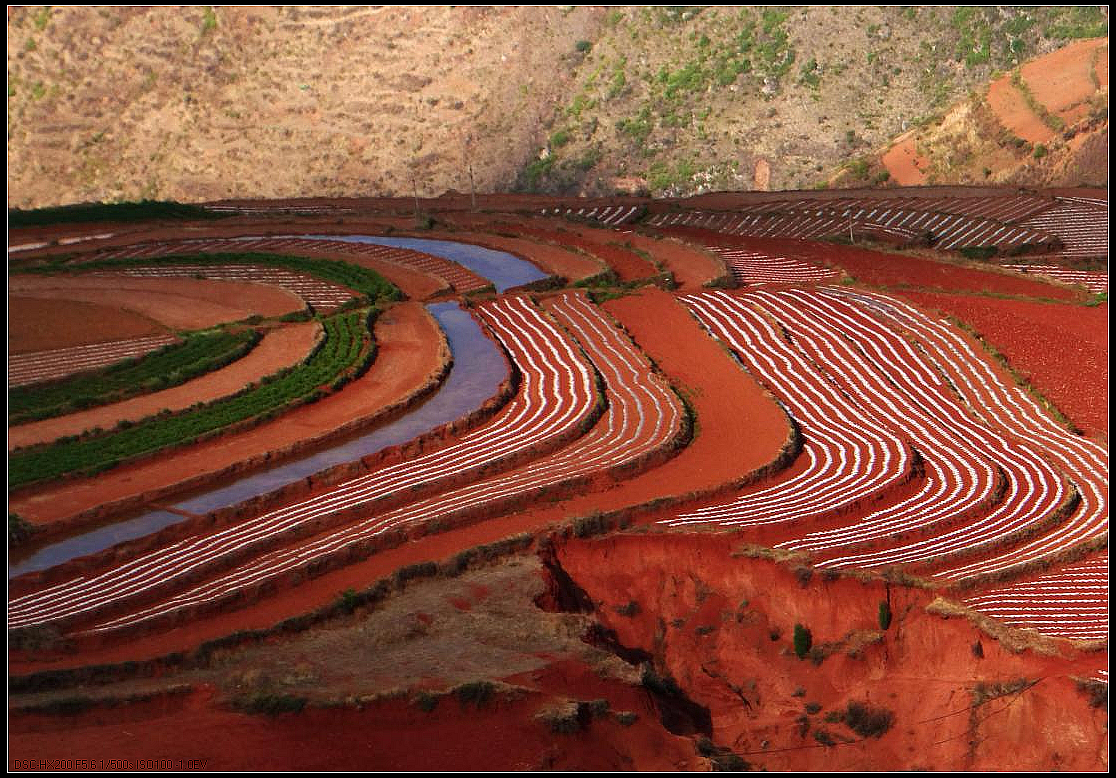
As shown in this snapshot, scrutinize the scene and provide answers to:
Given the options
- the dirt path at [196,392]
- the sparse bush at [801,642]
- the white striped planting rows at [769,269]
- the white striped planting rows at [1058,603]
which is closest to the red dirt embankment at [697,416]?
the white striped planting rows at [769,269]

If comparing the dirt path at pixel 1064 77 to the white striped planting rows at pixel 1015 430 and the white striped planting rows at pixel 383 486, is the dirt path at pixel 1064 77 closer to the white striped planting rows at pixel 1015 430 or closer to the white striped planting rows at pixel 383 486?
the white striped planting rows at pixel 1015 430

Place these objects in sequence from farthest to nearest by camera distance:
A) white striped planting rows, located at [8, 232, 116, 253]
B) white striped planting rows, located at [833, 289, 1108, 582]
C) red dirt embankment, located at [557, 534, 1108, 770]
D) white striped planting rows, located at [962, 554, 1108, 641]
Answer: white striped planting rows, located at [8, 232, 116, 253] < white striped planting rows, located at [833, 289, 1108, 582] < white striped planting rows, located at [962, 554, 1108, 641] < red dirt embankment, located at [557, 534, 1108, 770]

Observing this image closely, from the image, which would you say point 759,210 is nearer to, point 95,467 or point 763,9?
point 763,9

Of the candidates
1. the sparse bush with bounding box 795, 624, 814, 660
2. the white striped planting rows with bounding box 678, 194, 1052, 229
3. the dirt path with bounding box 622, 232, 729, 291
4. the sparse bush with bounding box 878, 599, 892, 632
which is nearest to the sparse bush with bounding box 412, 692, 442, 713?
the sparse bush with bounding box 795, 624, 814, 660

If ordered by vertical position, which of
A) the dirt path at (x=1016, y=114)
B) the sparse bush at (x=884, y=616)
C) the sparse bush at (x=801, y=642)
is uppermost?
the dirt path at (x=1016, y=114)

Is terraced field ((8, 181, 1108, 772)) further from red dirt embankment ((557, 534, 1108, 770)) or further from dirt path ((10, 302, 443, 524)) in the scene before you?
red dirt embankment ((557, 534, 1108, 770))

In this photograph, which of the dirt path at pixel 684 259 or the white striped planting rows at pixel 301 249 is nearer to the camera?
the dirt path at pixel 684 259
